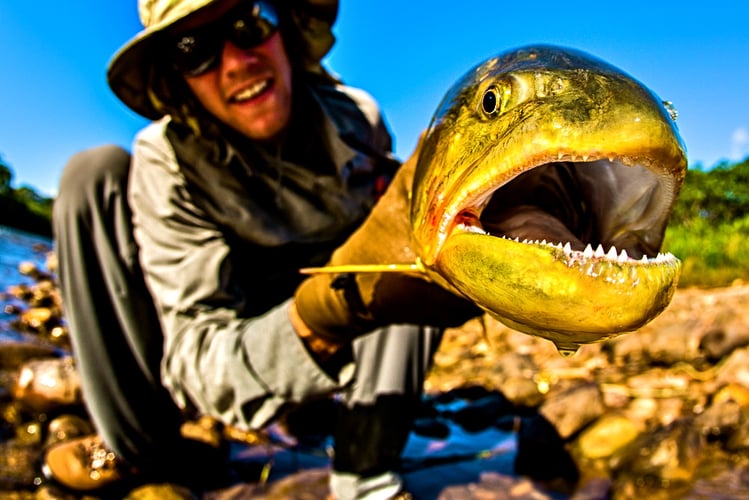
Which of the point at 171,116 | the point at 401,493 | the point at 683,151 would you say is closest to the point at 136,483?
the point at 401,493

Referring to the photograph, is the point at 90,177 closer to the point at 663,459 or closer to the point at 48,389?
the point at 48,389

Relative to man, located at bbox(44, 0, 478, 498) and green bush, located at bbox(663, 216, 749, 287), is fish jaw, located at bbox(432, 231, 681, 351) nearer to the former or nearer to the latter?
man, located at bbox(44, 0, 478, 498)

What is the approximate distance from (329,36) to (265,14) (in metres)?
0.42

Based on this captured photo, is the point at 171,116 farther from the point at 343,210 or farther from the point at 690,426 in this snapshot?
the point at 690,426

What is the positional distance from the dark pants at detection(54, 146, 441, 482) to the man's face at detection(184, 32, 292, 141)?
0.67 m

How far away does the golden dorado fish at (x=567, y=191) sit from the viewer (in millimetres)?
685

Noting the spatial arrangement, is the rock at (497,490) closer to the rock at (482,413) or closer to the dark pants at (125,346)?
the dark pants at (125,346)

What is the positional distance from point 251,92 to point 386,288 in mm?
1214

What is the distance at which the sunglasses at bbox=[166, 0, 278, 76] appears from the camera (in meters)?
1.98

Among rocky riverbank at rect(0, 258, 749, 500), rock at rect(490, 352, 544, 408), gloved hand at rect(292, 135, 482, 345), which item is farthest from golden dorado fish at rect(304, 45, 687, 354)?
rock at rect(490, 352, 544, 408)

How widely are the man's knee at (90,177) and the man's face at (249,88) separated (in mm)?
584

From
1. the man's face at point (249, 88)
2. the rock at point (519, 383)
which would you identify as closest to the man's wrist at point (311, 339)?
the man's face at point (249, 88)

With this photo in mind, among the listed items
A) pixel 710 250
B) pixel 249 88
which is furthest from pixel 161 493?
pixel 710 250

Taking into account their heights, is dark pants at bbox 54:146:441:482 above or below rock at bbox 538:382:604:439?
below
